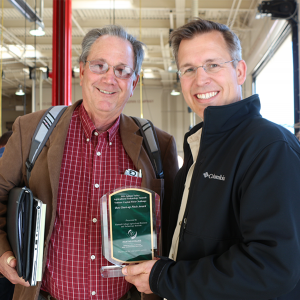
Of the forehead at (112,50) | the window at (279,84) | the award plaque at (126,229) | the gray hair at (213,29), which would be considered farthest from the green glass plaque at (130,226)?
the window at (279,84)

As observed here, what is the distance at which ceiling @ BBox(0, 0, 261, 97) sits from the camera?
299 inches

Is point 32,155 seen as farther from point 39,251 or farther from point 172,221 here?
point 172,221

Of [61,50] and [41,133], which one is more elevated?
[61,50]

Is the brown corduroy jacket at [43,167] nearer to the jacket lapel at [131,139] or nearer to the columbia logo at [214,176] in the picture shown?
the jacket lapel at [131,139]

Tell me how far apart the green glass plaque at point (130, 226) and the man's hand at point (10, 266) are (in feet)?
1.61

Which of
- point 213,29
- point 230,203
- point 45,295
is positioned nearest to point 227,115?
point 230,203

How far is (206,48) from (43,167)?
95cm

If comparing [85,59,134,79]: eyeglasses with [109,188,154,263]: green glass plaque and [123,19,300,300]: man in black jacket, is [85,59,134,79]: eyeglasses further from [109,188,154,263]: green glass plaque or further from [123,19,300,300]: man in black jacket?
[109,188,154,263]: green glass plaque

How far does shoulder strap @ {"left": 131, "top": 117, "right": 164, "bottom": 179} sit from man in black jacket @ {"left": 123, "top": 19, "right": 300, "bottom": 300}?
36cm

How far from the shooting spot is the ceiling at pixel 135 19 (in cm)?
759

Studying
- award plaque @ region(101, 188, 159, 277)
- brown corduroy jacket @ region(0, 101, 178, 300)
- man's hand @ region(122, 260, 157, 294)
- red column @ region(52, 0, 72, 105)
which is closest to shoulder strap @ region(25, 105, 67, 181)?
brown corduroy jacket @ region(0, 101, 178, 300)

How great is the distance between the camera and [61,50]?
3250 mm

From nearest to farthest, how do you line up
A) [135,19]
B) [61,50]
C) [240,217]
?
1. [240,217]
2. [61,50]
3. [135,19]

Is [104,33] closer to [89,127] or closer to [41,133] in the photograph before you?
[89,127]
